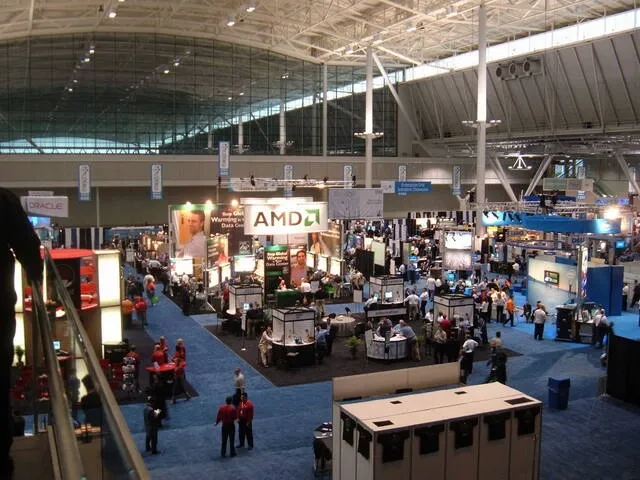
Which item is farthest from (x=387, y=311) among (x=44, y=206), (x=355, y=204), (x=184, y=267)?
(x=44, y=206)

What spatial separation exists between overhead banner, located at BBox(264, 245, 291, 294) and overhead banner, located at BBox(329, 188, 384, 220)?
2.42 meters

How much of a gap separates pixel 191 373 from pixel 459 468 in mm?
9736

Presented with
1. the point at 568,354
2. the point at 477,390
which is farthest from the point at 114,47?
the point at 477,390

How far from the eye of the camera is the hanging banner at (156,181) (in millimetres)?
32781

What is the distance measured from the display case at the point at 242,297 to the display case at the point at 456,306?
568 centimetres

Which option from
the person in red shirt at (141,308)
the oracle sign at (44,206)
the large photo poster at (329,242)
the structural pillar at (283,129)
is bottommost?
the person in red shirt at (141,308)

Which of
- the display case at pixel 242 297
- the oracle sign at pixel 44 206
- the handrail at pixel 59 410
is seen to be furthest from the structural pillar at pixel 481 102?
the handrail at pixel 59 410

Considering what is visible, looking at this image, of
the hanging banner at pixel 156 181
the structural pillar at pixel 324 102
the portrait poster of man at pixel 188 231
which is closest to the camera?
the portrait poster of man at pixel 188 231

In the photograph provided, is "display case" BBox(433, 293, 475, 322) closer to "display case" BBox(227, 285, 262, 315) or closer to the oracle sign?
"display case" BBox(227, 285, 262, 315)

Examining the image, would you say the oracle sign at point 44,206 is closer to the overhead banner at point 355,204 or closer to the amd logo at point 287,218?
the amd logo at point 287,218

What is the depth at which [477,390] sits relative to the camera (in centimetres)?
804

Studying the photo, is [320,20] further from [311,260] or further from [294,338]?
[294,338]

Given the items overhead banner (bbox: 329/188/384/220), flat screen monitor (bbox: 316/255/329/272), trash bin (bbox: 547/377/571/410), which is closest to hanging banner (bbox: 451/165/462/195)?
flat screen monitor (bbox: 316/255/329/272)

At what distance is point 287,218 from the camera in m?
22.6
